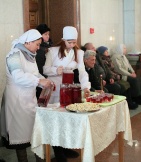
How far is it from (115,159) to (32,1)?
10.00 ft

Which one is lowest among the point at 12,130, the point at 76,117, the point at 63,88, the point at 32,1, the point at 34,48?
the point at 12,130

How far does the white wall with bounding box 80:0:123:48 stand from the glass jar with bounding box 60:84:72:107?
10.6ft

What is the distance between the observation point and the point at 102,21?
6898 millimetres

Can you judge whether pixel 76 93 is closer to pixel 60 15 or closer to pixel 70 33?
pixel 70 33

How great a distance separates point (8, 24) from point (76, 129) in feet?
6.81

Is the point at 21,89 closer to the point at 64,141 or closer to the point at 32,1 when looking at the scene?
the point at 64,141

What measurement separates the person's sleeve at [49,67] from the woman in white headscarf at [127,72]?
10.4 ft

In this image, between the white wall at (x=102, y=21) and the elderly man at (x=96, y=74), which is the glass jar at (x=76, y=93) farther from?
the white wall at (x=102, y=21)

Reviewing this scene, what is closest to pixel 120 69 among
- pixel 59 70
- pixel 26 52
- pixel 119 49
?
pixel 119 49


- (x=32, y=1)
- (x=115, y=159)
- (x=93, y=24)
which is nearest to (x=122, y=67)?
(x=93, y=24)

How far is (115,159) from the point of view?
3.85 meters

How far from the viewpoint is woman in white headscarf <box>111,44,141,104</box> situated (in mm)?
6793

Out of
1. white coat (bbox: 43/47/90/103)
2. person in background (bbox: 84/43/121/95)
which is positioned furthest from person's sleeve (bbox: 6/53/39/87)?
person in background (bbox: 84/43/121/95)

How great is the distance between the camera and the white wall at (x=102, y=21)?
629 centimetres
